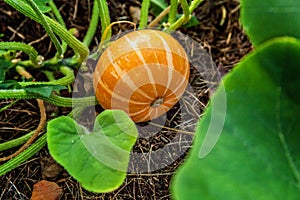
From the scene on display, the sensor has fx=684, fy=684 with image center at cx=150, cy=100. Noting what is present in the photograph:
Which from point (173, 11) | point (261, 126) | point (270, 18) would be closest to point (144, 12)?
point (173, 11)

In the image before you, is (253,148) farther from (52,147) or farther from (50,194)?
(50,194)

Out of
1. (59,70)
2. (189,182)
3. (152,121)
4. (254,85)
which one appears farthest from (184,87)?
(189,182)

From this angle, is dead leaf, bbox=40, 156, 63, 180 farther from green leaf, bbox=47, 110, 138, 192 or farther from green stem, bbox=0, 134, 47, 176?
green leaf, bbox=47, 110, 138, 192

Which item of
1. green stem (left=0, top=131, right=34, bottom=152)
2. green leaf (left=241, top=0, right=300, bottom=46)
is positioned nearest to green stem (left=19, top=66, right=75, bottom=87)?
green stem (left=0, top=131, right=34, bottom=152)

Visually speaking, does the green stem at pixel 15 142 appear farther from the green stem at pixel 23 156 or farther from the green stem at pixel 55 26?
the green stem at pixel 55 26

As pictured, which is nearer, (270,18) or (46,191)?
(270,18)

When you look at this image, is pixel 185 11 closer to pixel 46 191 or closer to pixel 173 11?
pixel 173 11

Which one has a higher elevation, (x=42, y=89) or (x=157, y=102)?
(x=42, y=89)
